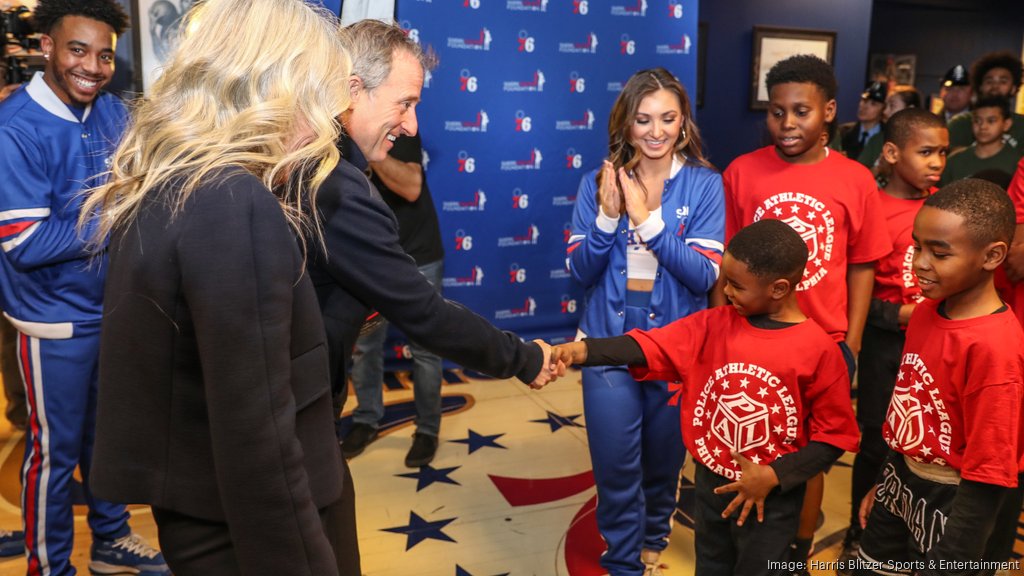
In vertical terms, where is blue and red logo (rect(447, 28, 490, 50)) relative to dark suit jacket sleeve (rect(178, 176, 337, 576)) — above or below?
above

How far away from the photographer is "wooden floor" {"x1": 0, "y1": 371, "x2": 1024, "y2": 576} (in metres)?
2.76

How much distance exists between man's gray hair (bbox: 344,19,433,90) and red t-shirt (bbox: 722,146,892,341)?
1.29 m

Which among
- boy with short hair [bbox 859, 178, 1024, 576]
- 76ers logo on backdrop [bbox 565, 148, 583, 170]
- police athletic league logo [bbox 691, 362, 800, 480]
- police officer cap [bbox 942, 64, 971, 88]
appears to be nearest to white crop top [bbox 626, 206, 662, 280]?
police athletic league logo [bbox 691, 362, 800, 480]

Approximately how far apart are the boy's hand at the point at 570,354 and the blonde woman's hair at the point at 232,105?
3.13 ft

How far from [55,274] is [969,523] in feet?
8.13

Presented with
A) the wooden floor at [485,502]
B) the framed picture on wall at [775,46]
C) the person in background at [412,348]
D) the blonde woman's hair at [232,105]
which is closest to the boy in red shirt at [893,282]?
the wooden floor at [485,502]

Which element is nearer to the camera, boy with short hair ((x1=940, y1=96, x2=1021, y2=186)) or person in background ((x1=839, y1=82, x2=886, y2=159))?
boy with short hair ((x1=940, y1=96, x2=1021, y2=186))

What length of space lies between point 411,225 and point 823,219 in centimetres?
182

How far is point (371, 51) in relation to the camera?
64.9 inches

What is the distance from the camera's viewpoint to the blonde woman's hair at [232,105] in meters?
1.11

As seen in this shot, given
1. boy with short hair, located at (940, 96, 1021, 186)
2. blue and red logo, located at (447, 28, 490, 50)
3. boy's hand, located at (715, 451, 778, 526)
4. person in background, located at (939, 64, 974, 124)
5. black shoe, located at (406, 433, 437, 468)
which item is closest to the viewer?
boy's hand, located at (715, 451, 778, 526)

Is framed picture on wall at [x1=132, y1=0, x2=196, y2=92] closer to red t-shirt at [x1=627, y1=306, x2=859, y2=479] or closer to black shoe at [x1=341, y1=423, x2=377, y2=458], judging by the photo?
black shoe at [x1=341, y1=423, x2=377, y2=458]

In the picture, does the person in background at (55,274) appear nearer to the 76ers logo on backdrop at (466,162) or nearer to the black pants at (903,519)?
the black pants at (903,519)

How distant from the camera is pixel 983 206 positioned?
185cm
